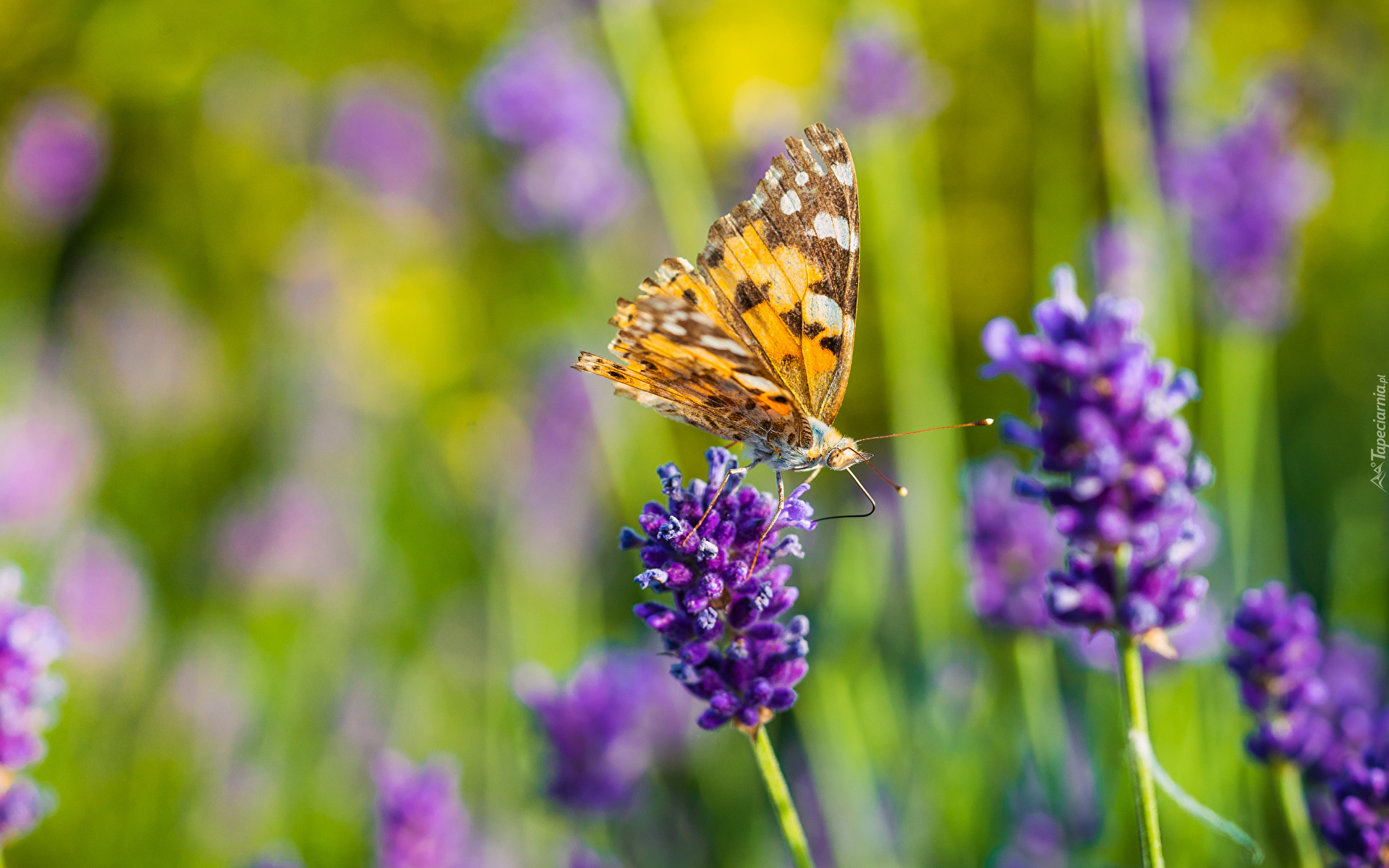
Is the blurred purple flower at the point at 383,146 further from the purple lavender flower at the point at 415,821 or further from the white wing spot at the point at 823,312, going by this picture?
the white wing spot at the point at 823,312

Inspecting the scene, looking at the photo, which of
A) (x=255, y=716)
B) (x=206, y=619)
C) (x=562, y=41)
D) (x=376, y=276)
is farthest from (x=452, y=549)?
(x=562, y=41)

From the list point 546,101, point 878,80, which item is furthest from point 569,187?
point 878,80

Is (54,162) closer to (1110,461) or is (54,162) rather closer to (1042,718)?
(1042,718)

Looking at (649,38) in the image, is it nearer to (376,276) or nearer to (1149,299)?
(1149,299)

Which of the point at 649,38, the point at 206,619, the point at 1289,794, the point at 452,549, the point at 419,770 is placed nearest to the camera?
the point at 1289,794

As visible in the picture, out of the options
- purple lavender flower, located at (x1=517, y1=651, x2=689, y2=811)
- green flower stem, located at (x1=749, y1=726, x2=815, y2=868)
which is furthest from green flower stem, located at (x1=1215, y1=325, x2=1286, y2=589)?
green flower stem, located at (x1=749, y1=726, x2=815, y2=868)

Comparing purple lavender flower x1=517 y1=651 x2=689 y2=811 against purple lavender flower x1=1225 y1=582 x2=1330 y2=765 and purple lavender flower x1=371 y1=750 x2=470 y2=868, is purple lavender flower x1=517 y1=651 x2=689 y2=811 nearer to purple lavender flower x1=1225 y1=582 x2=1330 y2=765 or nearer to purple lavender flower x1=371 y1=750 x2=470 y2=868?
purple lavender flower x1=371 y1=750 x2=470 y2=868

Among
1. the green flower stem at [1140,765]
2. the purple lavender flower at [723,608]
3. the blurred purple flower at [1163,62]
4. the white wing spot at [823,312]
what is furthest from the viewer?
the blurred purple flower at [1163,62]

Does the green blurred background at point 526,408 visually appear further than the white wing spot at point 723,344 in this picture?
Yes

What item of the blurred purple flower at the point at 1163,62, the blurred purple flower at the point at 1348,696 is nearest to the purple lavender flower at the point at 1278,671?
the blurred purple flower at the point at 1348,696
